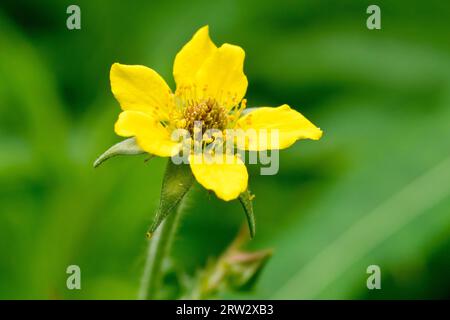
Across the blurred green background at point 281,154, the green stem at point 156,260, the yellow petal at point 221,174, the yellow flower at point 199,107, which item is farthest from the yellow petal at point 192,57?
the blurred green background at point 281,154

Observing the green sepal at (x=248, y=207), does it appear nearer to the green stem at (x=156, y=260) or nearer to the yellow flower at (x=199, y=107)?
the yellow flower at (x=199, y=107)

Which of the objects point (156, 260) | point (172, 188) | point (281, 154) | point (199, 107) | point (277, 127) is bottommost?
point (156, 260)

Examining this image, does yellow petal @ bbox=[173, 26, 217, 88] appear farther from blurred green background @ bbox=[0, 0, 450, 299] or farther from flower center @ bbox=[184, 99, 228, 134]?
blurred green background @ bbox=[0, 0, 450, 299]

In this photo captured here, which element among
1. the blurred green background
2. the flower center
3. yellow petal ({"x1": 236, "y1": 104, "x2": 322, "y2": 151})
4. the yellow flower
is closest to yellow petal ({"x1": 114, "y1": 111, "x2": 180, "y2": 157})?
the yellow flower

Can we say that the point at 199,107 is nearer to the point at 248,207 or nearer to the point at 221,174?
the point at 221,174

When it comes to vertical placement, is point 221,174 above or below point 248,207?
above

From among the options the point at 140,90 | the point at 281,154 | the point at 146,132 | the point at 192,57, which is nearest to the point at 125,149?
the point at 146,132
